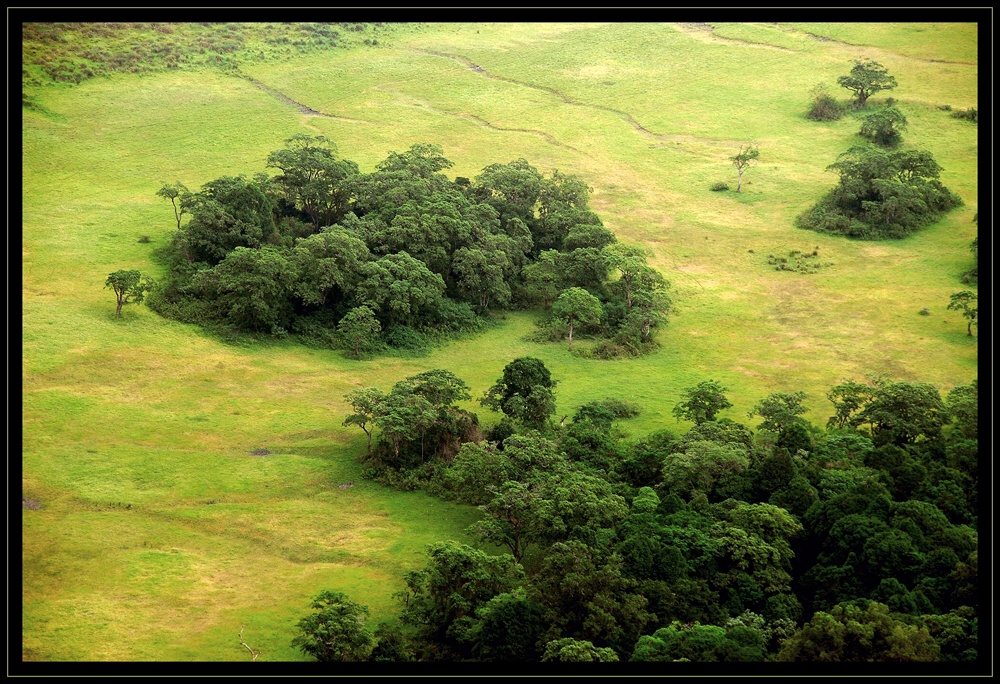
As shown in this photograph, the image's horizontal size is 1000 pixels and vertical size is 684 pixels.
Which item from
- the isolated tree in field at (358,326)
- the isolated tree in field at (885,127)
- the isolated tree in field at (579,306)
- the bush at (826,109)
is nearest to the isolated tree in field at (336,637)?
the isolated tree in field at (358,326)

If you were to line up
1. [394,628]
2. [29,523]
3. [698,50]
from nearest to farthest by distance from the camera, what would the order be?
[394,628], [29,523], [698,50]

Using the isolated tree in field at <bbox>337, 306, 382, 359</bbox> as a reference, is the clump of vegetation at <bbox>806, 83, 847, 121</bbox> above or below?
above

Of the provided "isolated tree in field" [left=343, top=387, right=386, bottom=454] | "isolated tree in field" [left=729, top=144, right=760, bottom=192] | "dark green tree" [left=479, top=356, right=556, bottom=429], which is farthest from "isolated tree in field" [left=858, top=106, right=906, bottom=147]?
"isolated tree in field" [left=343, top=387, right=386, bottom=454]

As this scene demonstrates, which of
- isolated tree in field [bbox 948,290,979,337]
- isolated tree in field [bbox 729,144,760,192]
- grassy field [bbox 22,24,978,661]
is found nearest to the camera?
grassy field [bbox 22,24,978,661]

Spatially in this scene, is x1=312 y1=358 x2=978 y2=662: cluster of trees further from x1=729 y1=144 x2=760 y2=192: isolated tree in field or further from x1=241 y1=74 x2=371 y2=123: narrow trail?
x1=241 y1=74 x2=371 y2=123: narrow trail

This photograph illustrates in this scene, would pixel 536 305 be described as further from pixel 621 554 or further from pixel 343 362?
pixel 621 554

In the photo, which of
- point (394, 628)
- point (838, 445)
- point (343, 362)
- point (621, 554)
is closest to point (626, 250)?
point (343, 362)

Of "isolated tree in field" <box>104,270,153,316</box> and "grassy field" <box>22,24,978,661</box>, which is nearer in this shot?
"grassy field" <box>22,24,978,661</box>
